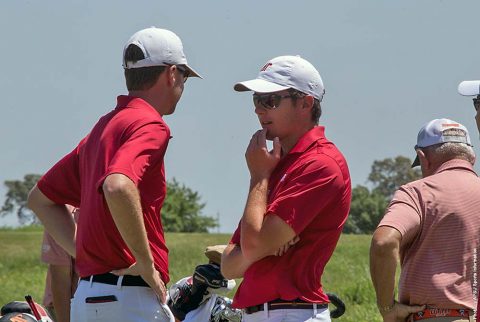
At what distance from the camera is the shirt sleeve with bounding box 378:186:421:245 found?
6.73m

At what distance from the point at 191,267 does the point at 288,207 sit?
2014 cm

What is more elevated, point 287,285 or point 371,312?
point 287,285

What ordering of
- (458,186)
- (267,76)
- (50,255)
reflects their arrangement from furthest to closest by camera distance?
(50,255) → (458,186) → (267,76)

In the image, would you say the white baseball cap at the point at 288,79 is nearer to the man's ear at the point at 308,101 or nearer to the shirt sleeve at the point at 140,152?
the man's ear at the point at 308,101

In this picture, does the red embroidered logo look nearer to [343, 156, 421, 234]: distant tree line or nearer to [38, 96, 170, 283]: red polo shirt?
[38, 96, 170, 283]: red polo shirt

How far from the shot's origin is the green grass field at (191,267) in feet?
57.7

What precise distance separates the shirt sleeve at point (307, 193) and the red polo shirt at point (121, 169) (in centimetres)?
61

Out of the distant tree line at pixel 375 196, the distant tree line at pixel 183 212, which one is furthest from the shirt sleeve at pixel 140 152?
the distant tree line at pixel 183 212

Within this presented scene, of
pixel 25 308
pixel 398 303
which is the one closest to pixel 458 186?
pixel 398 303

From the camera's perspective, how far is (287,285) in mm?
5961

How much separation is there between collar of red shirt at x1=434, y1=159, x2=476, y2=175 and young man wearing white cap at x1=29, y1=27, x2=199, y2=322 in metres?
1.58

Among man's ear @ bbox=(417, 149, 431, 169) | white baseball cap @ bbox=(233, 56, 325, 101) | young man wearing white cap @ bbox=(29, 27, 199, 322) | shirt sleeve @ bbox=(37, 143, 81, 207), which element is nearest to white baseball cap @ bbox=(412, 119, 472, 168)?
man's ear @ bbox=(417, 149, 431, 169)

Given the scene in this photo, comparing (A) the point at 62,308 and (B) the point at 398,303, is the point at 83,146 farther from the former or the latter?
(A) the point at 62,308

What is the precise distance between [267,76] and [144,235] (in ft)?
3.42
